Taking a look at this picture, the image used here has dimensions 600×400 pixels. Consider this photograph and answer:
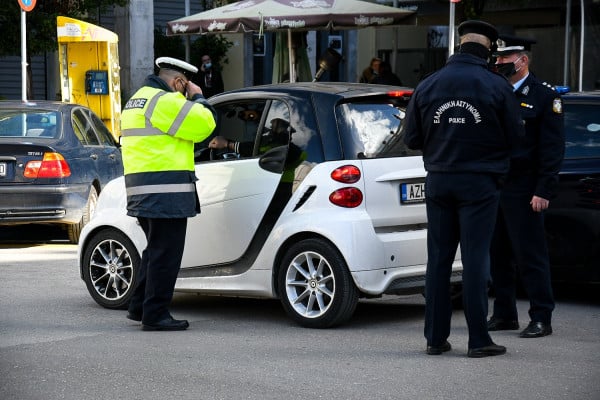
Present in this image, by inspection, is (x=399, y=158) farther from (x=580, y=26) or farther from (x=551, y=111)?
(x=580, y=26)

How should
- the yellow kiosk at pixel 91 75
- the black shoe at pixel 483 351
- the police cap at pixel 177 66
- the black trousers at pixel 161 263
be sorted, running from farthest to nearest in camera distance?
the yellow kiosk at pixel 91 75 < the police cap at pixel 177 66 < the black trousers at pixel 161 263 < the black shoe at pixel 483 351

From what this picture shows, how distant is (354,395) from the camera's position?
20.6ft

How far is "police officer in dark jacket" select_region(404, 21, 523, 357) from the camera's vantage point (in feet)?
23.3

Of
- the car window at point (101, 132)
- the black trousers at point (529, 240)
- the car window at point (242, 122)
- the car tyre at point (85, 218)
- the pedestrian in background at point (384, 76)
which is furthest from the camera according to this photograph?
the pedestrian in background at point (384, 76)

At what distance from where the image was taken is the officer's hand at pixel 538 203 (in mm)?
7789

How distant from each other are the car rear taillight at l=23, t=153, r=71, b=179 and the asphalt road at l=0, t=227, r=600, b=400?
3.36 metres

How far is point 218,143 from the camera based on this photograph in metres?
8.91

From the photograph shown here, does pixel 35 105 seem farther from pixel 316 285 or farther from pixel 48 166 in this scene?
pixel 316 285

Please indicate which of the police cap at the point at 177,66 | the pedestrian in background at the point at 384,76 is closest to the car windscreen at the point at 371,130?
the police cap at the point at 177,66

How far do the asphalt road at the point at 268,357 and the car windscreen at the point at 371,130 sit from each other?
1.12 meters

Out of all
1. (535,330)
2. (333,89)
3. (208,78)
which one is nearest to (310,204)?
(333,89)

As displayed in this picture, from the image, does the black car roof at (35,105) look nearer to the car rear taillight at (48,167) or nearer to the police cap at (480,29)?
the car rear taillight at (48,167)

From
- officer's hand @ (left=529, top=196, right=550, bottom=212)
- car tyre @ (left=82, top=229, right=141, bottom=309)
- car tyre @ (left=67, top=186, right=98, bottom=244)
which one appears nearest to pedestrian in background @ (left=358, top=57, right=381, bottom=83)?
car tyre @ (left=67, top=186, right=98, bottom=244)

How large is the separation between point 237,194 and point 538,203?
6.51 ft
